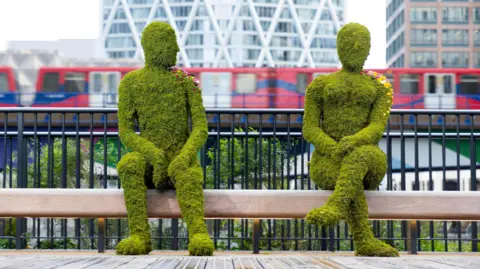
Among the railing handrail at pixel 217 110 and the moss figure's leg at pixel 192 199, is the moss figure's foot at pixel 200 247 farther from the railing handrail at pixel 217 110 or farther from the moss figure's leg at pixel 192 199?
the railing handrail at pixel 217 110

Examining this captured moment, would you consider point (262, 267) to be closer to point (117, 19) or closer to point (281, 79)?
point (281, 79)

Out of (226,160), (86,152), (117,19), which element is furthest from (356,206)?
(117,19)

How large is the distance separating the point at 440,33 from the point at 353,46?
82.6 m

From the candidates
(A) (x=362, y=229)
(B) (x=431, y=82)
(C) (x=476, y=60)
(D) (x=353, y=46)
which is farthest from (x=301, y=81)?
(C) (x=476, y=60)

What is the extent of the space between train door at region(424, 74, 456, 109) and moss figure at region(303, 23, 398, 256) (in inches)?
1423

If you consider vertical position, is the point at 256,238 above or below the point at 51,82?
below

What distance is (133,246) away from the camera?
6.28m

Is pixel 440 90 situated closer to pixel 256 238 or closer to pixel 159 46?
pixel 256 238

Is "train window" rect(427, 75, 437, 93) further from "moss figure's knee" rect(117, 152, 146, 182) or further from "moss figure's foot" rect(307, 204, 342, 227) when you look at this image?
"moss figure's foot" rect(307, 204, 342, 227)

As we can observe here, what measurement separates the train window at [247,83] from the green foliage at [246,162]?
3583 centimetres

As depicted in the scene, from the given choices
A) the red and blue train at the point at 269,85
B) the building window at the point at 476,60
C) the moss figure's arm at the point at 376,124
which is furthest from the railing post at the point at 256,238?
the building window at the point at 476,60

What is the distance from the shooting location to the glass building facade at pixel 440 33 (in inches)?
3398

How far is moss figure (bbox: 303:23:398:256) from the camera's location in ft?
21.5

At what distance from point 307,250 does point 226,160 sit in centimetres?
109
